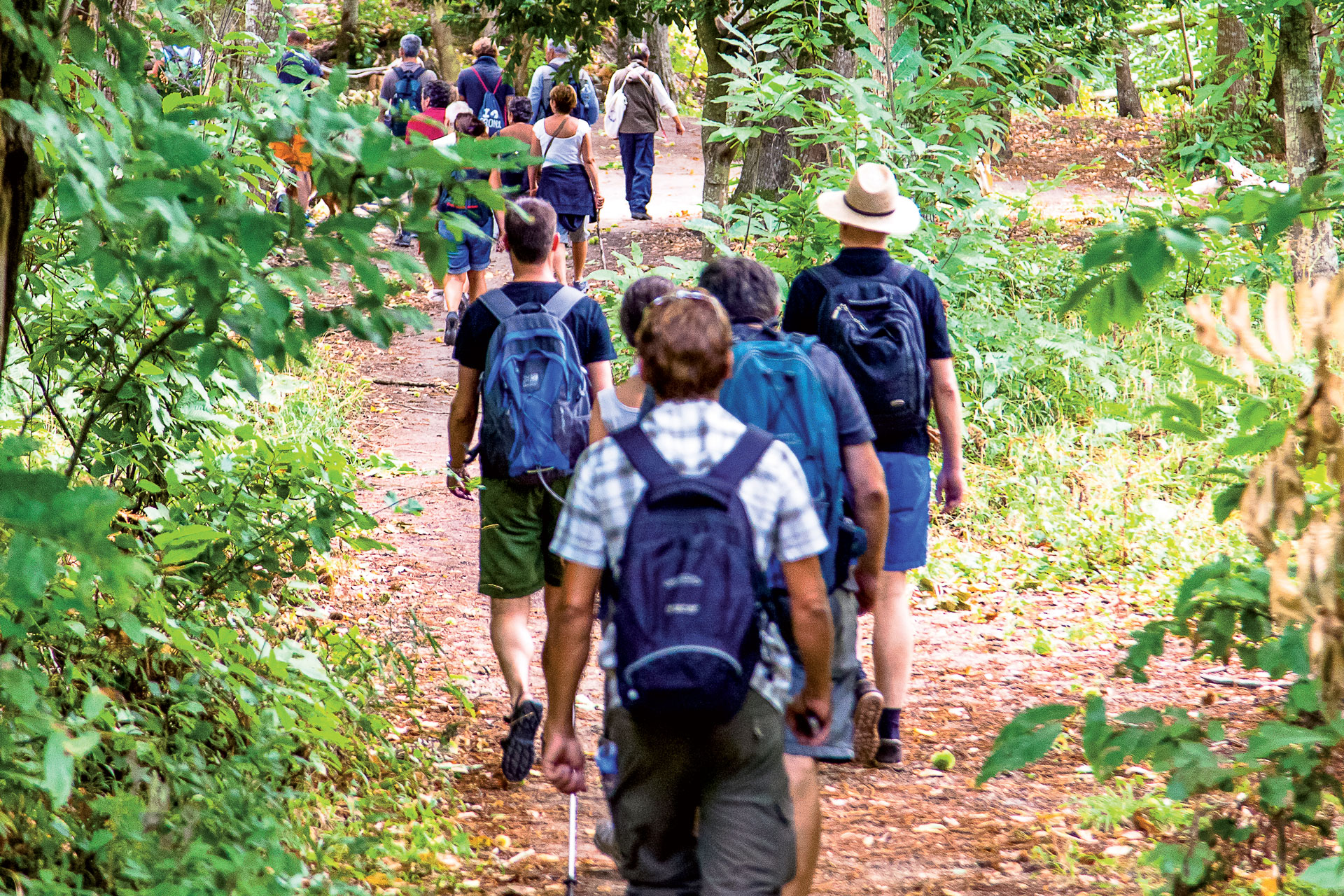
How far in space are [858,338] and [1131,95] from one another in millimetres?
23648

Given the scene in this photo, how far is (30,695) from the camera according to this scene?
2643 millimetres

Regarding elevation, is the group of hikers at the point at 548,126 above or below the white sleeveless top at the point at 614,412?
above

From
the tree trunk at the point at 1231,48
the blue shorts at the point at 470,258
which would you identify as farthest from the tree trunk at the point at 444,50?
the blue shorts at the point at 470,258

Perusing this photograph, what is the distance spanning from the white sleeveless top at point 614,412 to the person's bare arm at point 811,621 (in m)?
1.28

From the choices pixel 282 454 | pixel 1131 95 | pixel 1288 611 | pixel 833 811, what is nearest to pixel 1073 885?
pixel 833 811

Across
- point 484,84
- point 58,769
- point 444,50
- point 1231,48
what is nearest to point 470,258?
point 484,84

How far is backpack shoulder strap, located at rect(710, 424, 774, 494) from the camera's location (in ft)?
8.82

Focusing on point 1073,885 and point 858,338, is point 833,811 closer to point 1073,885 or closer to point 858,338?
point 1073,885

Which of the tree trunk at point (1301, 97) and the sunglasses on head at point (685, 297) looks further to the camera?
the tree trunk at point (1301, 97)

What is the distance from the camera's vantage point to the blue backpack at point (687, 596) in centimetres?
260

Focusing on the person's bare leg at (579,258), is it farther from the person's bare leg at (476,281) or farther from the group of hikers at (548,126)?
the person's bare leg at (476,281)

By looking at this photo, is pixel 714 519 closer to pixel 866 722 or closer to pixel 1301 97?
pixel 866 722

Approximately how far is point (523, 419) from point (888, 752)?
186cm

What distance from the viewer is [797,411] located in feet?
11.4
